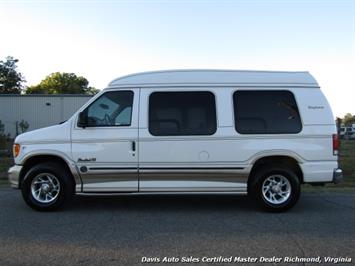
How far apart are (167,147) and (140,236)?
209 centimetres

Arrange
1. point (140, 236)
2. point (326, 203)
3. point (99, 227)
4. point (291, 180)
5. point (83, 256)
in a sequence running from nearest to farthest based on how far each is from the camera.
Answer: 1. point (83, 256)
2. point (140, 236)
3. point (99, 227)
4. point (291, 180)
5. point (326, 203)

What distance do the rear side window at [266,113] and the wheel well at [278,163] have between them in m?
→ 0.47

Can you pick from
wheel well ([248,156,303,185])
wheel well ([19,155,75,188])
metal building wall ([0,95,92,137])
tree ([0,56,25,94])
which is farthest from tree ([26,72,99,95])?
wheel well ([248,156,303,185])

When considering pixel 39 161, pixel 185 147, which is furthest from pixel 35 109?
pixel 185 147

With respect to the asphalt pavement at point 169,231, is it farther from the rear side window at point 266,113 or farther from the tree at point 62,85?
the tree at point 62,85

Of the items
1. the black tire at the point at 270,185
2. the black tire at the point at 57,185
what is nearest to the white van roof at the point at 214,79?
the black tire at the point at 270,185

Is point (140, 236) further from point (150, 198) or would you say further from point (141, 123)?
point (150, 198)

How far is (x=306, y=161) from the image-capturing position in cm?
829

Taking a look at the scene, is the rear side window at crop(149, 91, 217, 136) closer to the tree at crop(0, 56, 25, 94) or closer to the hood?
the hood

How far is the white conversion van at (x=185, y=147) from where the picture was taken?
827cm

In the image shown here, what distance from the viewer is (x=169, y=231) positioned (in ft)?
22.5

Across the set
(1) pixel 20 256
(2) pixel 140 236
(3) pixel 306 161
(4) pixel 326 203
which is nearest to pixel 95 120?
(2) pixel 140 236

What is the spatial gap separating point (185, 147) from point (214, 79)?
1.32 m

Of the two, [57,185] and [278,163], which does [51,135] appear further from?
[278,163]
